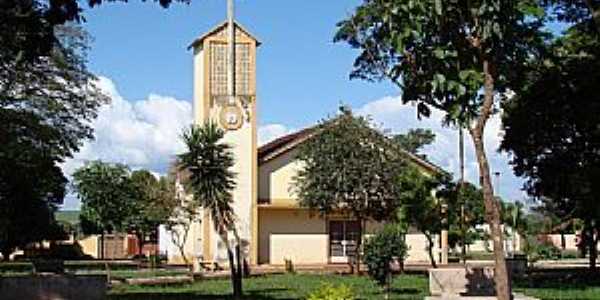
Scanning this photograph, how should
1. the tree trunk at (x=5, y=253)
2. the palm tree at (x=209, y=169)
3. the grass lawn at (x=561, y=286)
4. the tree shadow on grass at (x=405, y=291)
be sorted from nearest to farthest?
the grass lawn at (x=561, y=286), the tree shadow on grass at (x=405, y=291), the palm tree at (x=209, y=169), the tree trunk at (x=5, y=253)

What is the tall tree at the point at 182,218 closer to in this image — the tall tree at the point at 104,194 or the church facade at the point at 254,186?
the church facade at the point at 254,186

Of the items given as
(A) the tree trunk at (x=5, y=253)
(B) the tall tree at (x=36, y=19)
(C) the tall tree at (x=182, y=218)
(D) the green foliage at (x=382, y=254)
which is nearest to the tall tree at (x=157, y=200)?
(C) the tall tree at (x=182, y=218)

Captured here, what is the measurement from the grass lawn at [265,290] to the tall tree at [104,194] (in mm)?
31277

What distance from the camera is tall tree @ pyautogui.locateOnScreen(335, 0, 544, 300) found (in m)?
13.9

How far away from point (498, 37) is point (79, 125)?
88.0ft

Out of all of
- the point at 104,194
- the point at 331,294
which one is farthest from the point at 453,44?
the point at 104,194

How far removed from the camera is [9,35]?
57.2ft

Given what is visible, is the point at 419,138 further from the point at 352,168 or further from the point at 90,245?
the point at 352,168

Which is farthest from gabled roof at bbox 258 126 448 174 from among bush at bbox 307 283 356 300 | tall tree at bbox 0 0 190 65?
bush at bbox 307 283 356 300

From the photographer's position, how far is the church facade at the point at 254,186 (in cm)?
4781

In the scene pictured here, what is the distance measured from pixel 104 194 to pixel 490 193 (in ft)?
182

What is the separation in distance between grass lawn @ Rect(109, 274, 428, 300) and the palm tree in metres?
1.53

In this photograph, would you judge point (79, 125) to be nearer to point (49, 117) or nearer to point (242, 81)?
point (49, 117)

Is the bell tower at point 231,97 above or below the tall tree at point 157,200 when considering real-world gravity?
above
